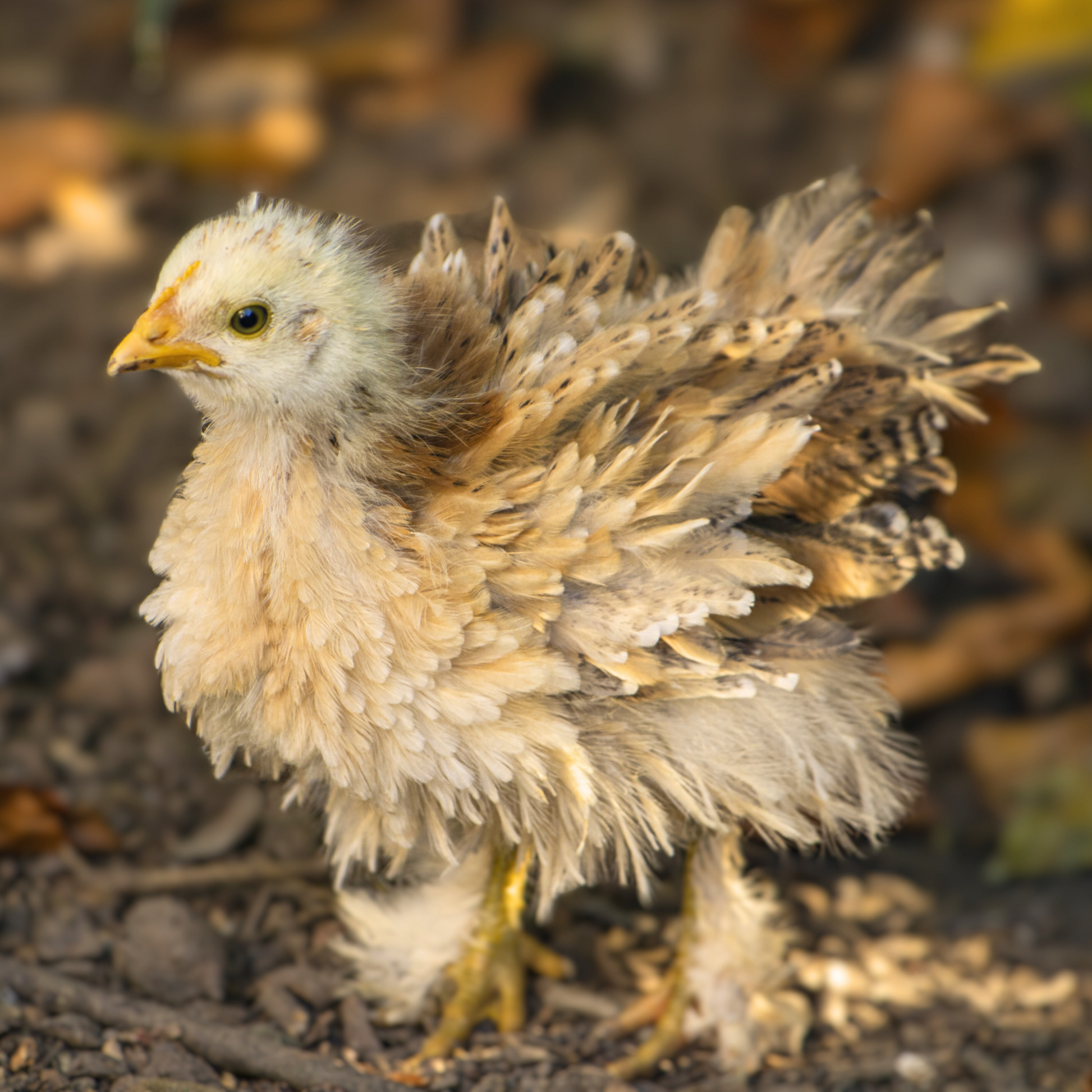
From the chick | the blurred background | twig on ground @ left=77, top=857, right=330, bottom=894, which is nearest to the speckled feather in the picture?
the chick

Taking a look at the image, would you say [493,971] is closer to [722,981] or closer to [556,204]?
[722,981]

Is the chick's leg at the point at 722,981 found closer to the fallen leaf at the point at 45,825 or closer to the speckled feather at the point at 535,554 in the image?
the speckled feather at the point at 535,554

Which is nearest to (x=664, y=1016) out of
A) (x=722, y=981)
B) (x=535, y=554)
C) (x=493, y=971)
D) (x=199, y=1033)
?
(x=722, y=981)

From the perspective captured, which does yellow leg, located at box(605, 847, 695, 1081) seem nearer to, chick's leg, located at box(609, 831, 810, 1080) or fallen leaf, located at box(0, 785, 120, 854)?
chick's leg, located at box(609, 831, 810, 1080)

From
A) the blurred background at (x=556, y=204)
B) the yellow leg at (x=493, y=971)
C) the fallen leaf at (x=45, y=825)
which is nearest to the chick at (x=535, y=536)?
the yellow leg at (x=493, y=971)

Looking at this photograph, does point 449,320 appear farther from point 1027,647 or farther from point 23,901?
point 1027,647

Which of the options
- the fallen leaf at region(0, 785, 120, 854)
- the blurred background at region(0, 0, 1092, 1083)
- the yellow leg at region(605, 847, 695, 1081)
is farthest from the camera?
the blurred background at region(0, 0, 1092, 1083)

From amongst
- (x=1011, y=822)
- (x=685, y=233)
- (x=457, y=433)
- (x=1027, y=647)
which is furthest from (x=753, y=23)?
(x=457, y=433)
